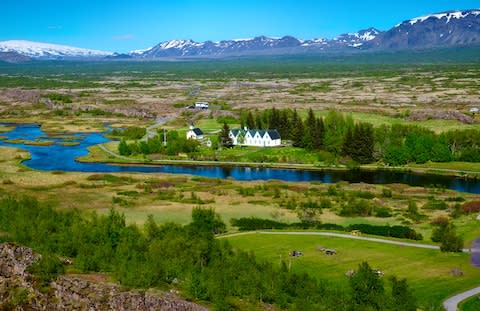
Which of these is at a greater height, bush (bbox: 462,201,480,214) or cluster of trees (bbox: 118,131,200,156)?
bush (bbox: 462,201,480,214)

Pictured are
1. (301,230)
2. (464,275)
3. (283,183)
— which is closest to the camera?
(464,275)

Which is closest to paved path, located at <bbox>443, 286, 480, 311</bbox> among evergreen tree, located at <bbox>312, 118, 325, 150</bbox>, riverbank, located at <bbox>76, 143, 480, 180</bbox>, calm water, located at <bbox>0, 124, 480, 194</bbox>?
calm water, located at <bbox>0, 124, 480, 194</bbox>

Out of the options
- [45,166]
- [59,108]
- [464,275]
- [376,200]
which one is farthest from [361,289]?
[59,108]

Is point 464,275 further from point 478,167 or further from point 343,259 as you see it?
point 478,167

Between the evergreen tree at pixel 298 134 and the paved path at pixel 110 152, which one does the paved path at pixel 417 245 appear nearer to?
the paved path at pixel 110 152

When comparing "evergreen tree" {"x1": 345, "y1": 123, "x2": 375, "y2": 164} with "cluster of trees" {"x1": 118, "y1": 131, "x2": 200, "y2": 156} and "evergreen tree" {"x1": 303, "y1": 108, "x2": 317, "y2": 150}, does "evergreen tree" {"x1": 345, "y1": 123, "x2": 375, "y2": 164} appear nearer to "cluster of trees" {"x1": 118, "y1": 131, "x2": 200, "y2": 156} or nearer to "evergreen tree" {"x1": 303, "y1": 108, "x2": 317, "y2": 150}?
"evergreen tree" {"x1": 303, "y1": 108, "x2": 317, "y2": 150}
